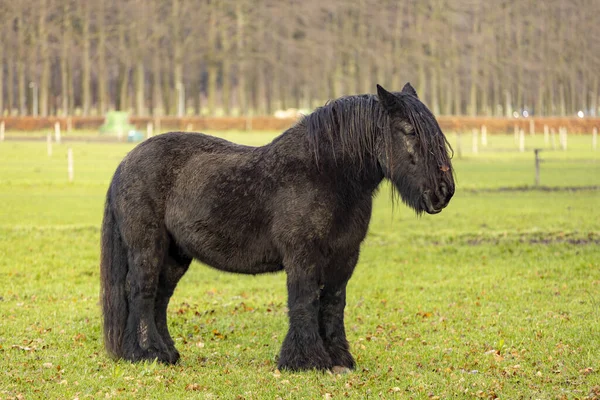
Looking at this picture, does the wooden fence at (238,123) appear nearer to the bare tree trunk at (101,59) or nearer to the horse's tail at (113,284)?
the bare tree trunk at (101,59)

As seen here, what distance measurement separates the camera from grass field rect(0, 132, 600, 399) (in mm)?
7312

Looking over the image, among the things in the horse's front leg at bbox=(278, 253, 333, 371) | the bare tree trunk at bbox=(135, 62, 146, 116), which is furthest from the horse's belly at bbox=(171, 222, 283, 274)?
the bare tree trunk at bbox=(135, 62, 146, 116)

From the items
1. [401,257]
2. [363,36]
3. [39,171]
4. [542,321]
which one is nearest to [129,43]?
[363,36]

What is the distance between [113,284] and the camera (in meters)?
8.19

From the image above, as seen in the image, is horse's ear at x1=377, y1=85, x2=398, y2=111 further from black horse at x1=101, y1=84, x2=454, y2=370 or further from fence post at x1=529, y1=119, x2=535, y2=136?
fence post at x1=529, y1=119, x2=535, y2=136

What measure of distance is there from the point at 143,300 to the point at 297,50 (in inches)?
3616

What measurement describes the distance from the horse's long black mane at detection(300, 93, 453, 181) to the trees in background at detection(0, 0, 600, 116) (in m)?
75.4

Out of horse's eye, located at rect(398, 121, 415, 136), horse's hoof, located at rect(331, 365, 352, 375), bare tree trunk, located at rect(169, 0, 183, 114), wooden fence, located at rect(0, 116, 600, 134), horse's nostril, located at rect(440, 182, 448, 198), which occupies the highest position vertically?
bare tree trunk, located at rect(169, 0, 183, 114)

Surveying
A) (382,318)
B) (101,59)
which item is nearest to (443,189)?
(382,318)

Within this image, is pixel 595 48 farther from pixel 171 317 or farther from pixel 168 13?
pixel 171 317

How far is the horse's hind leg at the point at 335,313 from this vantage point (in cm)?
755

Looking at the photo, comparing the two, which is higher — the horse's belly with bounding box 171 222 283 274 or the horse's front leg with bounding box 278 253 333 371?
the horse's belly with bounding box 171 222 283 274

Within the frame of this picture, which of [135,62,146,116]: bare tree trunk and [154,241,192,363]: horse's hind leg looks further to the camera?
[135,62,146,116]: bare tree trunk

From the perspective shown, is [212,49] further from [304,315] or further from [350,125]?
[304,315]
